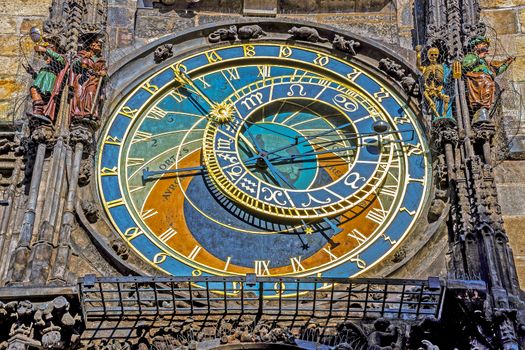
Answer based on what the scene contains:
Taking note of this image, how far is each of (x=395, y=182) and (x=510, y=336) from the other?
3.07 metres

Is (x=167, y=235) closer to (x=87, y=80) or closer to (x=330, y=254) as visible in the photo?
(x=330, y=254)

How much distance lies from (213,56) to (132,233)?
116 inches

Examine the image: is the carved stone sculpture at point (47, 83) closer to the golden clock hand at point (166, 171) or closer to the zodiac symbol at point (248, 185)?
the golden clock hand at point (166, 171)

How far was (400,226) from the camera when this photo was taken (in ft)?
46.1

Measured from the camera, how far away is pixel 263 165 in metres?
14.7

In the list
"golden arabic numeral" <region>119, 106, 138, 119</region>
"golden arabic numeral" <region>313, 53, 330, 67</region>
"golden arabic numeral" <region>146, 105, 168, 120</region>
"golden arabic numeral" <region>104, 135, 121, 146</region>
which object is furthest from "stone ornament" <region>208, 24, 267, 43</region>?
"golden arabic numeral" <region>104, 135, 121, 146</region>

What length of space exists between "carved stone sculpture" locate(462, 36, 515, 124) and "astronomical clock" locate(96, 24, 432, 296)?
0.72 meters

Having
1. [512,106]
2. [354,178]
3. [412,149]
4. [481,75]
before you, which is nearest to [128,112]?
[354,178]

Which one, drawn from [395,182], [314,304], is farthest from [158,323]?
[395,182]

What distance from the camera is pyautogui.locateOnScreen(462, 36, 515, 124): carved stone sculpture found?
14766 millimetres

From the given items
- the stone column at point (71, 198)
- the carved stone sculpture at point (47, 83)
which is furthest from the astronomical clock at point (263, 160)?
the carved stone sculpture at point (47, 83)

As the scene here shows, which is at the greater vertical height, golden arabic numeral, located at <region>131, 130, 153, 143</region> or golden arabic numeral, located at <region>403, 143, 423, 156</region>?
golden arabic numeral, located at <region>131, 130, 153, 143</region>

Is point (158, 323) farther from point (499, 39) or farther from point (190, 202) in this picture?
point (499, 39)

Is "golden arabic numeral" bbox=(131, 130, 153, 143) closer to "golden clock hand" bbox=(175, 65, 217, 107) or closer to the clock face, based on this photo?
the clock face
